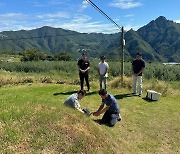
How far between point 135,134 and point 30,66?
3435 cm

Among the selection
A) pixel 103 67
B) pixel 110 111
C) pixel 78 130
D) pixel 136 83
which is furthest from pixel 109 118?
pixel 136 83

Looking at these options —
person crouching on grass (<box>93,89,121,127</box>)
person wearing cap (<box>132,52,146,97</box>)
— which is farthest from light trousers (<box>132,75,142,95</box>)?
→ person crouching on grass (<box>93,89,121,127</box>)

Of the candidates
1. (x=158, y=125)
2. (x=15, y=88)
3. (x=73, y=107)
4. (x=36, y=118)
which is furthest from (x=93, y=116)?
(x=15, y=88)

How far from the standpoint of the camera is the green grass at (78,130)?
20.1 feet

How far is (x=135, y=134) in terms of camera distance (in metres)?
8.56

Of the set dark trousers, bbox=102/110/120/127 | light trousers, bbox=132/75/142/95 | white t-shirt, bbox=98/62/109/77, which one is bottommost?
dark trousers, bbox=102/110/120/127

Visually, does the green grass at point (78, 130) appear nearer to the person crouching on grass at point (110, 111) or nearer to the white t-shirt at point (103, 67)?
the person crouching on grass at point (110, 111)

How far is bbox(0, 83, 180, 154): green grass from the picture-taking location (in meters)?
6.13

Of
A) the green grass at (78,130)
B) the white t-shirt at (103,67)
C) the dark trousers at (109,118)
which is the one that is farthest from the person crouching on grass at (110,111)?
the white t-shirt at (103,67)

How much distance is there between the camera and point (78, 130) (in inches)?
A: 269

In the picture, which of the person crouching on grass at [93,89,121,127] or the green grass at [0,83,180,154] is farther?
the person crouching on grass at [93,89,121,127]

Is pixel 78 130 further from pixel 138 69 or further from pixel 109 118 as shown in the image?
pixel 138 69

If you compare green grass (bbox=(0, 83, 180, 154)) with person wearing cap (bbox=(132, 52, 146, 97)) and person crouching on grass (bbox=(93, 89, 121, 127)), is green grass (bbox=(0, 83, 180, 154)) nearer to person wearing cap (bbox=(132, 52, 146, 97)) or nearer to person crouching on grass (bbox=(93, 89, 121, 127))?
person crouching on grass (bbox=(93, 89, 121, 127))

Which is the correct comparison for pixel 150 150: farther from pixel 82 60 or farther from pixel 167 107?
pixel 82 60
